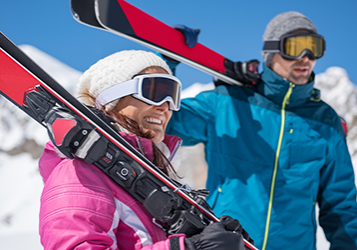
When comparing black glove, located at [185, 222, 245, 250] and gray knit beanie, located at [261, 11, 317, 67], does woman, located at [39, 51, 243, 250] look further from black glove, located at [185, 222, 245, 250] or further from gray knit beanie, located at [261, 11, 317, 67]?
gray knit beanie, located at [261, 11, 317, 67]

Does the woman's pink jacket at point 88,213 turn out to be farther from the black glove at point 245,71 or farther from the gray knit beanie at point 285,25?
the gray knit beanie at point 285,25

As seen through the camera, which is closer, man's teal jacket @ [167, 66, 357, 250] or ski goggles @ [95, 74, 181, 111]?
ski goggles @ [95, 74, 181, 111]

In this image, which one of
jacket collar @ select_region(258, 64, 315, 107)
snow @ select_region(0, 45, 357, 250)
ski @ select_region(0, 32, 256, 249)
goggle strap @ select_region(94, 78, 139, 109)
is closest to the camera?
ski @ select_region(0, 32, 256, 249)

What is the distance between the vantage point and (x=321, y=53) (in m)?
2.63

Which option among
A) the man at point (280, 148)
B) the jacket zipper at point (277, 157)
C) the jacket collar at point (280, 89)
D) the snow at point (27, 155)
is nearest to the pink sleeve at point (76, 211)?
the man at point (280, 148)

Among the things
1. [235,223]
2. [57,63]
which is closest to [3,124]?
[57,63]

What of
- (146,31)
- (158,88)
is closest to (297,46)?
(146,31)

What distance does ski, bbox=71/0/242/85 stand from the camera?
1702mm

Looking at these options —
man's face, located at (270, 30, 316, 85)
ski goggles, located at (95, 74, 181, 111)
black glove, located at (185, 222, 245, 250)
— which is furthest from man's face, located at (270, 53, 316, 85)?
black glove, located at (185, 222, 245, 250)

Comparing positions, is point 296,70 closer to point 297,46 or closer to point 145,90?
point 297,46

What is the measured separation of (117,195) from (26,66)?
0.57 metres

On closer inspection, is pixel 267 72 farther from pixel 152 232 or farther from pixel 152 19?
pixel 152 232

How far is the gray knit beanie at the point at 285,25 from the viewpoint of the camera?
2559 mm

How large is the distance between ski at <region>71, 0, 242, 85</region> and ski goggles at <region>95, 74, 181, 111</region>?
1.82 ft
